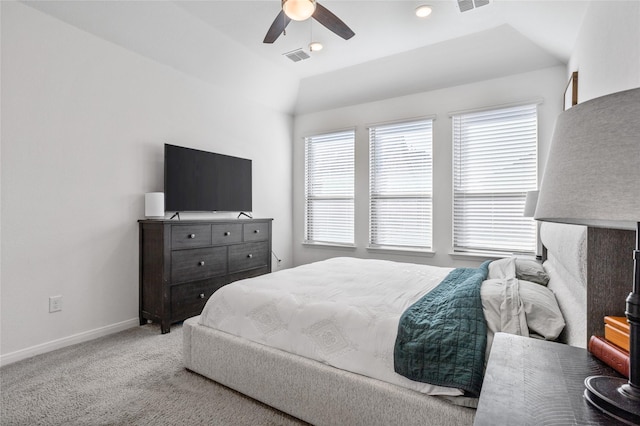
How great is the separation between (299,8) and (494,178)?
294 cm

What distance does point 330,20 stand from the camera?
2.50 m

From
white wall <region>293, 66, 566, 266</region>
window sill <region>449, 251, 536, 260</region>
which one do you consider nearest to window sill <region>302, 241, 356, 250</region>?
white wall <region>293, 66, 566, 266</region>

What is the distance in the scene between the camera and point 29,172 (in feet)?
8.41

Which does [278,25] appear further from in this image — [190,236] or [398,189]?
[398,189]

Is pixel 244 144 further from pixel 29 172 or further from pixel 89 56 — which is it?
pixel 29 172

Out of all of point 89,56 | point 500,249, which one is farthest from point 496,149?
point 89,56

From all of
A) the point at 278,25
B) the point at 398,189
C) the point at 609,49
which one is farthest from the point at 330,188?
the point at 609,49

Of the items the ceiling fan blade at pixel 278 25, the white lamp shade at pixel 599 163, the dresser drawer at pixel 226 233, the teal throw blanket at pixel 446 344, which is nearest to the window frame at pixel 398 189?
the dresser drawer at pixel 226 233

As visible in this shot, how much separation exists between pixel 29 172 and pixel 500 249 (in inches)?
182

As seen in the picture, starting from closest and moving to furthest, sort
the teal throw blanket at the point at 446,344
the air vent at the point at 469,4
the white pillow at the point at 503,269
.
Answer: the teal throw blanket at the point at 446,344, the white pillow at the point at 503,269, the air vent at the point at 469,4

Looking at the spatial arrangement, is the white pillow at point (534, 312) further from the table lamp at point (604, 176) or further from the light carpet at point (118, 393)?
the light carpet at point (118, 393)

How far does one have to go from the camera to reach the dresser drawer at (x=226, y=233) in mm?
3547

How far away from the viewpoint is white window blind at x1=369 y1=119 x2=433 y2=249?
4.35 m

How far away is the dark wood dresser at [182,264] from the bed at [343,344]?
101cm
